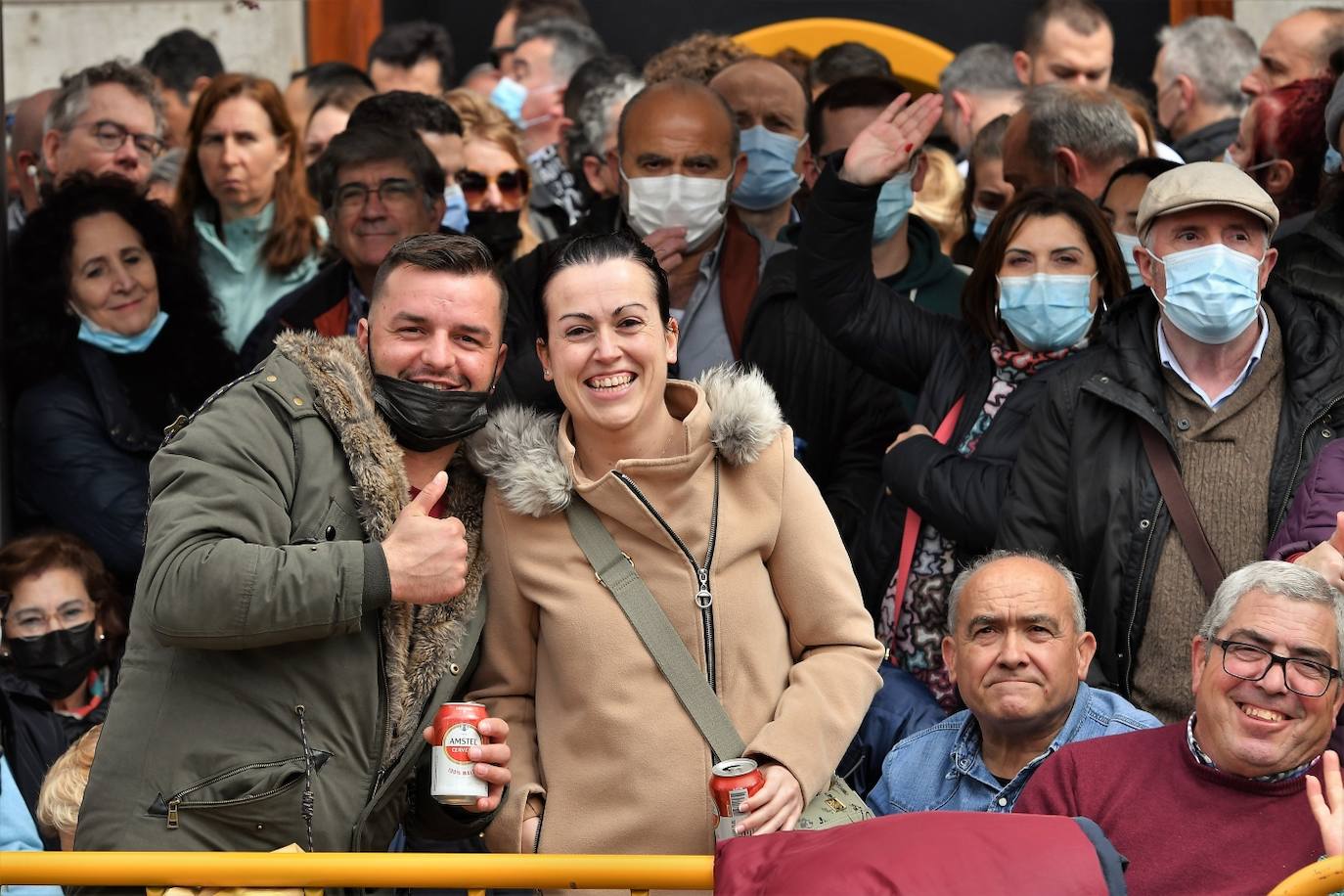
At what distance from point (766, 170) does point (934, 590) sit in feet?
7.29

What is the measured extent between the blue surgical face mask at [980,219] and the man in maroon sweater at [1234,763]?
3.05 m

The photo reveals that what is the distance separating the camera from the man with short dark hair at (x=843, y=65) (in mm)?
8812

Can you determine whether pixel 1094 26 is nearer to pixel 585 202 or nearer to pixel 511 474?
pixel 585 202

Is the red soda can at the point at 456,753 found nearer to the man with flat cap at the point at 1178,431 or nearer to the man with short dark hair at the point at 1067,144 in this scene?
the man with flat cap at the point at 1178,431

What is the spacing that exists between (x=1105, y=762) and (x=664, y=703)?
41.3 inches

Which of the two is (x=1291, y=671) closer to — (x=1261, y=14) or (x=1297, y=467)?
(x=1297, y=467)

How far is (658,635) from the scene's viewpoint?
4.27 metres

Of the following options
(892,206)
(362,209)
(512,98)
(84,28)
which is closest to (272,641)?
(362,209)

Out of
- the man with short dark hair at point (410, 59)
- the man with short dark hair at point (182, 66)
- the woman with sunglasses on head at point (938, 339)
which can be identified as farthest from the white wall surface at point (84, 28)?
the woman with sunglasses on head at point (938, 339)

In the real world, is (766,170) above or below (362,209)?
above

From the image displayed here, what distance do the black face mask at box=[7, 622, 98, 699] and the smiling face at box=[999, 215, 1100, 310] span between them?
2936 mm

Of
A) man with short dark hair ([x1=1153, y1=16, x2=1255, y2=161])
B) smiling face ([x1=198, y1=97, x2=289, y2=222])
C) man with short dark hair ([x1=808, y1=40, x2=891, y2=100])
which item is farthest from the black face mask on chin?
man with short dark hair ([x1=1153, y1=16, x2=1255, y2=161])

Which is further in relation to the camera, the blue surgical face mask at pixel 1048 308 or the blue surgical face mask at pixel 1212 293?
the blue surgical face mask at pixel 1048 308

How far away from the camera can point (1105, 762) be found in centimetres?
453
